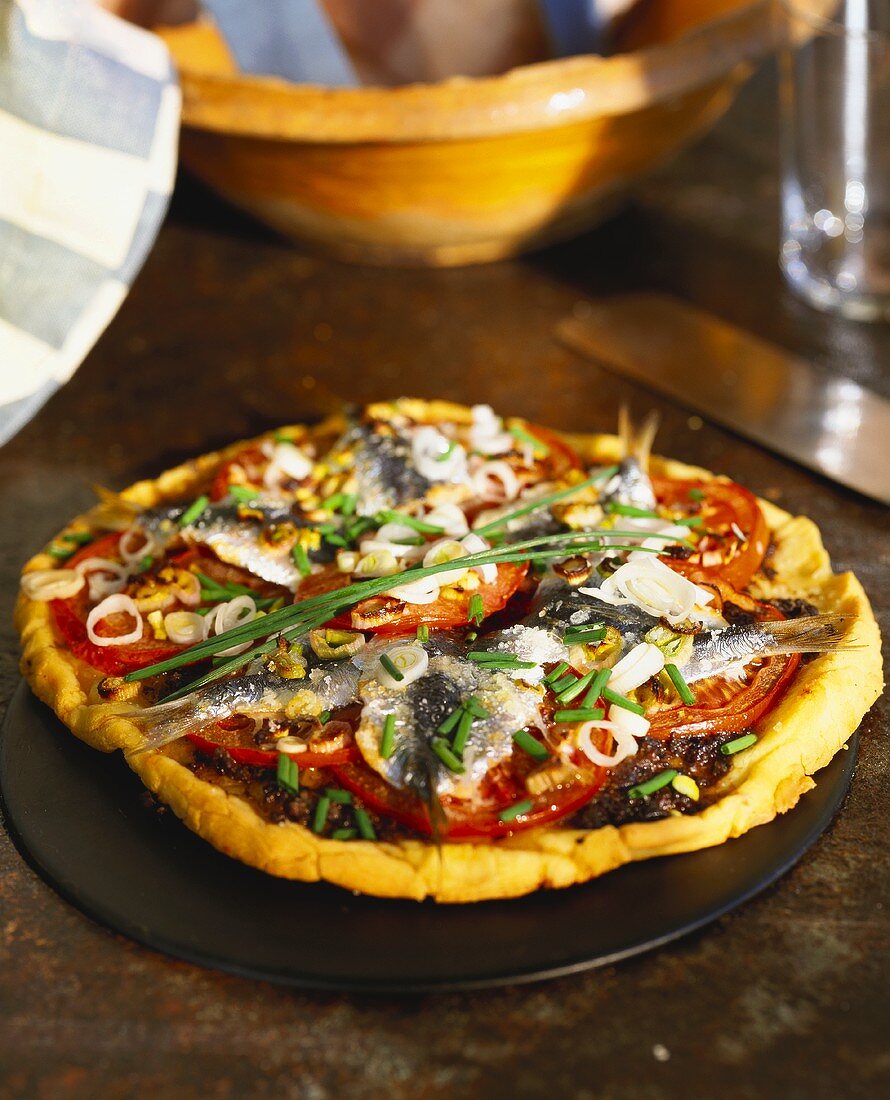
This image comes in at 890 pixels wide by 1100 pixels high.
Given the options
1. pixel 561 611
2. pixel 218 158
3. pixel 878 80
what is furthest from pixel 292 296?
pixel 561 611

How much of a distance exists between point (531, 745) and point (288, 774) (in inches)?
18.0

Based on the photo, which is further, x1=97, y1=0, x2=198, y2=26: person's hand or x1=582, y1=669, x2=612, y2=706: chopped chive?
x1=97, y1=0, x2=198, y2=26: person's hand

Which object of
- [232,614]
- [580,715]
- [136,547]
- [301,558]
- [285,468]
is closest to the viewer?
[580,715]

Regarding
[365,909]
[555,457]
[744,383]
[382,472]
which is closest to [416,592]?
[382,472]

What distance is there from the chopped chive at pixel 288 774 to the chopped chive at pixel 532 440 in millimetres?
1193

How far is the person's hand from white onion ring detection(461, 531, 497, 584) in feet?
10.1

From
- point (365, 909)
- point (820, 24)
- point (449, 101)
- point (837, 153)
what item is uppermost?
point (820, 24)

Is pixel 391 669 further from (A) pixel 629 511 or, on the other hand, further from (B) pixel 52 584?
(B) pixel 52 584

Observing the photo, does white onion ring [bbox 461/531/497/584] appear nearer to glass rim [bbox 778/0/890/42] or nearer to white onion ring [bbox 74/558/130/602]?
white onion ring [bbox 74/558/130/602]

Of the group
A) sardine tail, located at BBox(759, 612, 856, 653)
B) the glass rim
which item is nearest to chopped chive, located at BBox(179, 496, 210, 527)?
sardine tail, located at BBox(759, 612, 856, 653)

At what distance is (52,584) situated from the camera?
291cm

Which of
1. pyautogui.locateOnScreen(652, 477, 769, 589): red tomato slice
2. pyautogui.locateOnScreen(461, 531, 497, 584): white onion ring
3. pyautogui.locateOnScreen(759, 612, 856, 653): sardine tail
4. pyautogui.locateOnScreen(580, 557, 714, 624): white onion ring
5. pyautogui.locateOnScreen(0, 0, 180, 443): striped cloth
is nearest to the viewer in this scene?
pyautogui.locateOnScreen(759, 612, 856, 653): sardine tail

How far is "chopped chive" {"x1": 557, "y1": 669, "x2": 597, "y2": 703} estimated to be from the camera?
237 centimetres

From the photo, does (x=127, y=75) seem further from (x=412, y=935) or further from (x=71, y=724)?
(x=412, y=935)
